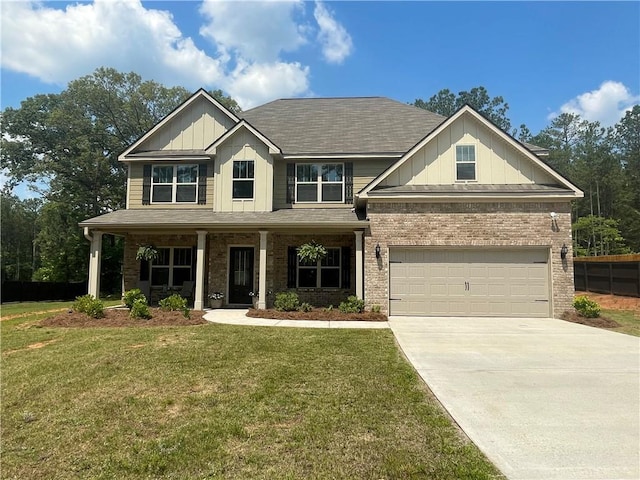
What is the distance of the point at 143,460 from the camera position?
3.43 m

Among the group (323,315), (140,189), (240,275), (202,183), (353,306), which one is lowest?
(323,315)

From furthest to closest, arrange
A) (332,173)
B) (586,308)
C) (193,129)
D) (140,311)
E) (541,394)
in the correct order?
(193,129) < (332,173) < (586,308) < (140,311) < (541,394)

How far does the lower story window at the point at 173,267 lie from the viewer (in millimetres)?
15688

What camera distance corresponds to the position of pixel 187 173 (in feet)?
51.7

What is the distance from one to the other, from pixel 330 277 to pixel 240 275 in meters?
3.49

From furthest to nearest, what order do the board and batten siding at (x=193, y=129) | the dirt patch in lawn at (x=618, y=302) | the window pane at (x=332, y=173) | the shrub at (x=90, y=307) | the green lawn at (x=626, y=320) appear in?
the board and batten siding at (x=193, y=129) → the window pane at (x=332, y=173) → the dirt patch in lawn at (x=618, y=302) → the shrub at (x=90, y=307) → the green lawn at (x=626, y=320)

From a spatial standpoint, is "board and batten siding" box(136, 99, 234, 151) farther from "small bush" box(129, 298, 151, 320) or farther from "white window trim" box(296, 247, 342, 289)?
"small bush" box(129, 298, 151, 320)

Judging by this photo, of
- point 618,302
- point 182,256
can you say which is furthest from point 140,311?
point 618,302

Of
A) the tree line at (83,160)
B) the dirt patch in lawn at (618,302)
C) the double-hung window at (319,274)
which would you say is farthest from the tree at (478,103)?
the double-hung window at (319,274)

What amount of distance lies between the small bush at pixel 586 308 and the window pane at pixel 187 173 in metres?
14.2

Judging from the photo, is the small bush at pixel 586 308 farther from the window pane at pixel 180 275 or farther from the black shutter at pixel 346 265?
the window pane at pixel 180 275

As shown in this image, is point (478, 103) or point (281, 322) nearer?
point (281, 322)

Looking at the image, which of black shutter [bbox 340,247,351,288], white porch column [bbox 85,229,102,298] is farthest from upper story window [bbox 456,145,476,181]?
white porch column [bbox 85,229,102,298]

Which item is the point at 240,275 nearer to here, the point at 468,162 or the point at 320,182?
the point at 320,182
